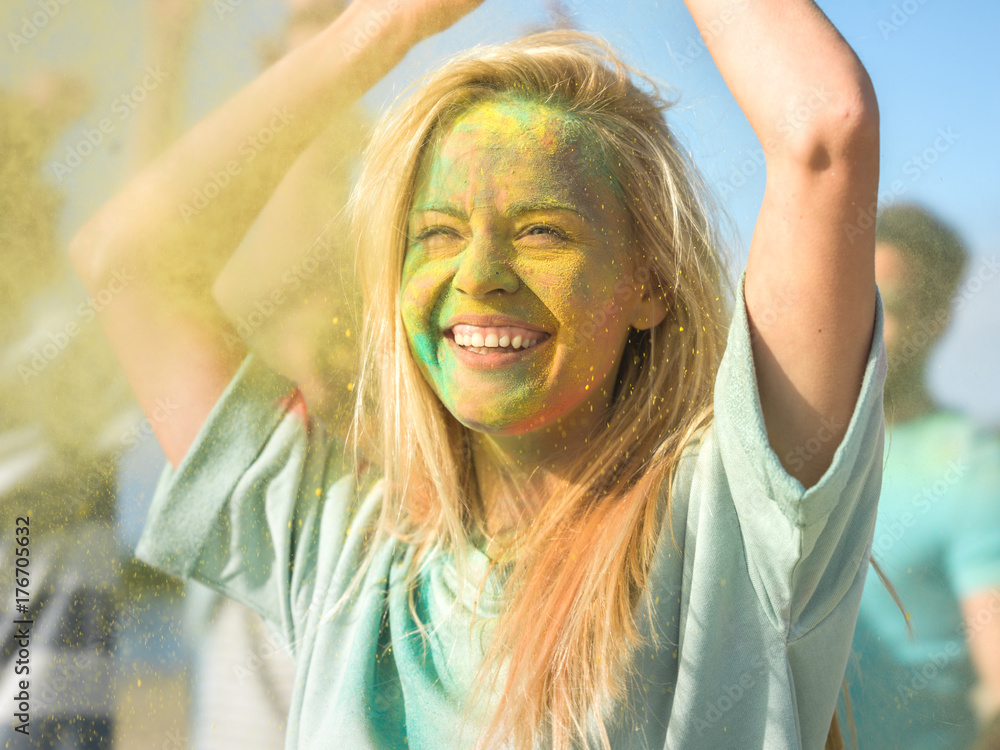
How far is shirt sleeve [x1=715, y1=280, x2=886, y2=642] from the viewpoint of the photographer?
67 centimetres

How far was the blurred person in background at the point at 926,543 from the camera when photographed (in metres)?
0.98

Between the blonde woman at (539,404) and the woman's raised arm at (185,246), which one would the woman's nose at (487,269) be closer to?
the blonde woman at (539,404)

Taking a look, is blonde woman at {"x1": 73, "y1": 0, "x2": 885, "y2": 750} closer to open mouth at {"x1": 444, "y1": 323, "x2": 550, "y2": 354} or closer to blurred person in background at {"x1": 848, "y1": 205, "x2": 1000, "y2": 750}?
open mouth at {"x1": 444, "y1": 323, "x2": 550, "y2": 354}

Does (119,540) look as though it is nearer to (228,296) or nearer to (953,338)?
(228,296)

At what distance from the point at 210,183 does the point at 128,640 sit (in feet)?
2.11

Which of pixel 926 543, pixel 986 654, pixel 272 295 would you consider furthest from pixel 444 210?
pixel 986 654

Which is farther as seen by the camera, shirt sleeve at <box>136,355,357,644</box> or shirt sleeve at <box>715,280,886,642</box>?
shirt sleeve at <box>136,355,357,644</box>

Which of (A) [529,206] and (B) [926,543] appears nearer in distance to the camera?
(A) [529,206]

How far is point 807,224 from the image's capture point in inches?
25.7

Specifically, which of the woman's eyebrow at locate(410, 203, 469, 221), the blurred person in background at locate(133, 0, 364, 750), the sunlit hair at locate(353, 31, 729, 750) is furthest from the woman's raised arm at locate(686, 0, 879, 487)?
the blurred person in background at locate(133, 0, 364, 750)

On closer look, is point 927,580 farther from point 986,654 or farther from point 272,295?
point 272,295

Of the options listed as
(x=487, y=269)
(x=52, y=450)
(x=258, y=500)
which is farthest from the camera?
(x=52, y=450)

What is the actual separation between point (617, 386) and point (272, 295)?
0.49m

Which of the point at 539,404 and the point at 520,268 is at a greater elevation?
the point at 520,268
